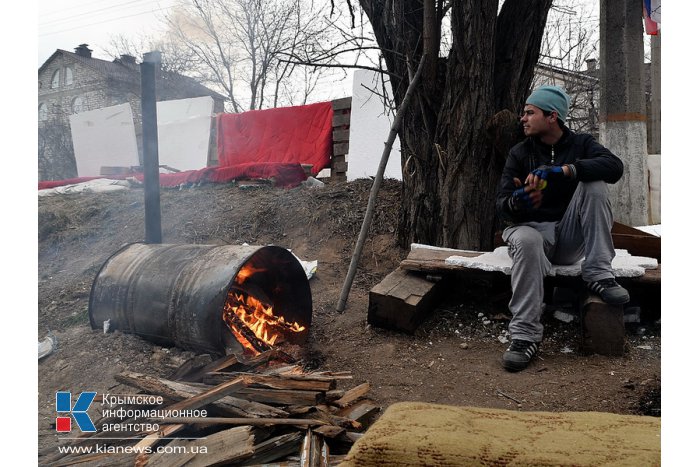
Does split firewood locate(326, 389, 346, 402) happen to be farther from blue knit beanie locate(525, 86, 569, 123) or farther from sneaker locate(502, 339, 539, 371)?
blue knit beanie locate(525, 86, 569, 123)

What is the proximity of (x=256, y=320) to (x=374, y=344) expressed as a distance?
35.7 inches

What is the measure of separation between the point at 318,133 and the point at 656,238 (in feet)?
21.1

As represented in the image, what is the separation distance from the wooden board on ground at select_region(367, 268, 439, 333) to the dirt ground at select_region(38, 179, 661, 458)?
78mm

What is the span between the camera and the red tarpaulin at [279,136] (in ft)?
29.9

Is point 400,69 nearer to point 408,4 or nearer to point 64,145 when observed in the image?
point 408,4

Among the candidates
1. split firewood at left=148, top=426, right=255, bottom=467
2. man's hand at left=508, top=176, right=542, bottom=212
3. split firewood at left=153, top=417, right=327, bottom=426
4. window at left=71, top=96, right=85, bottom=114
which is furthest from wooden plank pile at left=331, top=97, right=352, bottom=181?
split firewood at left=148, top=426, right=255, bottom=467

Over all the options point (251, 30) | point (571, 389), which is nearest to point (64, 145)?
point (251, 30)

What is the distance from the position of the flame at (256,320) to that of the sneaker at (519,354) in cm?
159

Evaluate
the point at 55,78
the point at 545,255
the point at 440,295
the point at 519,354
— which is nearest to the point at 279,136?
the point at 55,78

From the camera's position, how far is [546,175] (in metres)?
3.11

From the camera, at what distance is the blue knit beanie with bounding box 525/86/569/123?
3.33 meters

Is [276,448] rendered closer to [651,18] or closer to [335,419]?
[335,419]

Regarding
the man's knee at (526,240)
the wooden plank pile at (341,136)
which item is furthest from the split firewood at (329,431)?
the wooden plank pile at (341,136)
